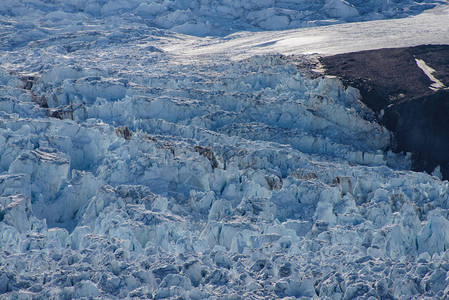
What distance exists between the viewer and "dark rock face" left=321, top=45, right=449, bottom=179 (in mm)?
17391

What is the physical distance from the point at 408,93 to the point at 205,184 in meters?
8.48

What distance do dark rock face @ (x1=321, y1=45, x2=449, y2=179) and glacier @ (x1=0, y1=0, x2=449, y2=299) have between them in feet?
1.69

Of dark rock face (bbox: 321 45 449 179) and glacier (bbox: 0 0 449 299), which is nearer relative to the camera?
glacier (bbox: 0 0 449 299)

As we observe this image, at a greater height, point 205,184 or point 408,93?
point 205,184

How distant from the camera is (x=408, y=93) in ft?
62.3

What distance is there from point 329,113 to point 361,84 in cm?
234

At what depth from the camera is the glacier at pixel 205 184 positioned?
360 inches

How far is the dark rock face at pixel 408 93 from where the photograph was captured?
1739 cm

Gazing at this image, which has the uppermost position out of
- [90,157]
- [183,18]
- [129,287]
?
[129,287]

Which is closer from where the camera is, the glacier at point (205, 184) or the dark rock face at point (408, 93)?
the glacier at point (205, 184)

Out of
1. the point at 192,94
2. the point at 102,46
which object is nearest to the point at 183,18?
the point at 102,46

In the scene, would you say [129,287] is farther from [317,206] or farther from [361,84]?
[361,84]

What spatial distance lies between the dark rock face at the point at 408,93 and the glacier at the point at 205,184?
0.52 metres

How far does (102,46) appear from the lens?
27.4 metres
